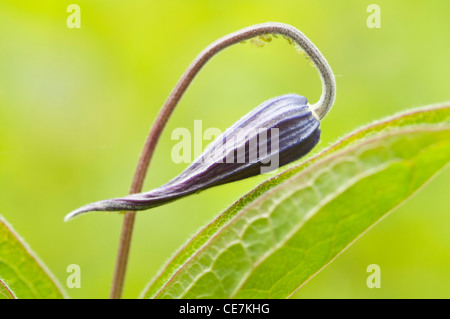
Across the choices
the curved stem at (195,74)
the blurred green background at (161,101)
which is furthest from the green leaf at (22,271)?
the blurred green background at (161,101)

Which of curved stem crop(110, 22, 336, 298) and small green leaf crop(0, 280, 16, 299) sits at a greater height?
curved stem crop(110, 22, 336, 298)

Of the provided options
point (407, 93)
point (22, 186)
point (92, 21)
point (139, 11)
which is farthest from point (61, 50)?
point (407, 93)

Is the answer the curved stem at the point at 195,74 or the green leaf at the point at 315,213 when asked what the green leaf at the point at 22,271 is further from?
the green leaf at the point at 315,213

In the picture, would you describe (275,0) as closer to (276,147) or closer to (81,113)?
(81,113)

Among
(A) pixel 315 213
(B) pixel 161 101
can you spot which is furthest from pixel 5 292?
(B) pixel 161 101

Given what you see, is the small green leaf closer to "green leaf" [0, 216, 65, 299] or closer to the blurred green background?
"green leaf" [0, 216, 65, 299]

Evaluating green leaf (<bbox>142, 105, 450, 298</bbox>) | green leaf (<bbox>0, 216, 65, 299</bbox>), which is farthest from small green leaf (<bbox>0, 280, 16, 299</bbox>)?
green leaf (<bbox>142, 105, 450, 298</bbox>)

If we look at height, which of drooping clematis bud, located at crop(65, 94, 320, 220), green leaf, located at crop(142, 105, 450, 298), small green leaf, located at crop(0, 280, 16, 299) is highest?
drooping clematis bud, located at crop(65, 94, 320, 220)
